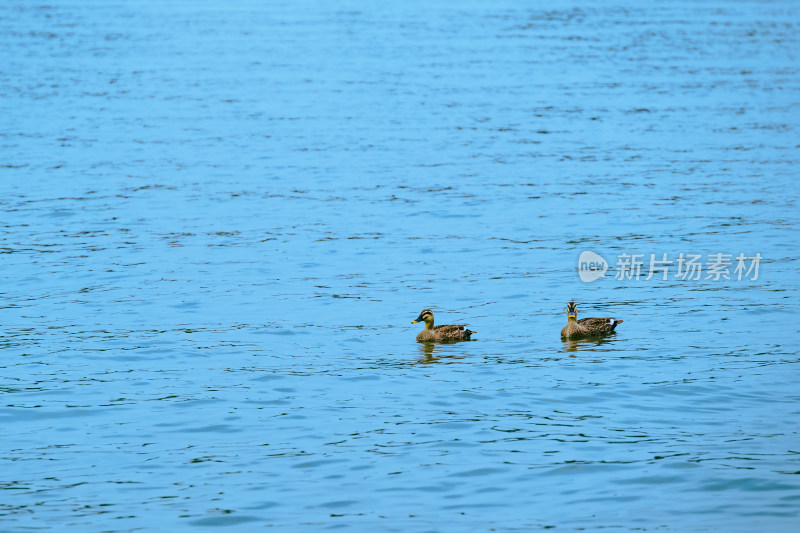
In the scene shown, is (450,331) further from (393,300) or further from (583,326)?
(393,300)

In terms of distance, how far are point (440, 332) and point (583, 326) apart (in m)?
2.09

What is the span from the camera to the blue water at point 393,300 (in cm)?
1200

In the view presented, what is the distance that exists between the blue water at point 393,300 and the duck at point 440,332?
29 centimetres

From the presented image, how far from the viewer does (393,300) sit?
19.5 m

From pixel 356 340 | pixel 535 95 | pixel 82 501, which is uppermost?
pixel 535 95

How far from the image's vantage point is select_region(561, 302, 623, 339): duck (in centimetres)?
1681

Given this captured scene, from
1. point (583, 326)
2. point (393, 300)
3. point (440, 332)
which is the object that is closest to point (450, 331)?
point (440, 332)

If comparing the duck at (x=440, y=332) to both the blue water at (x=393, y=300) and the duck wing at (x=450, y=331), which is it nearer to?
the duck wing at (x=450, y=331)

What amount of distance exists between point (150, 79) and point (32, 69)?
5.35 m

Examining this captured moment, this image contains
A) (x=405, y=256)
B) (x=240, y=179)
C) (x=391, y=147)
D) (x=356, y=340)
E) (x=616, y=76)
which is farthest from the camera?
(x=616, y=76)

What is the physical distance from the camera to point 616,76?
45406 millimetres

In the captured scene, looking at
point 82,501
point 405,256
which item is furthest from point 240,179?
point 82,501

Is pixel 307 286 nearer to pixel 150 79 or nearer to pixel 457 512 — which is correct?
pixel 457 512

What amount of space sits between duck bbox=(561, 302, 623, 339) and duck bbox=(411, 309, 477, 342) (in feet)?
4.74
